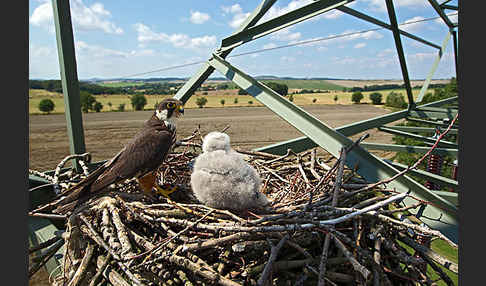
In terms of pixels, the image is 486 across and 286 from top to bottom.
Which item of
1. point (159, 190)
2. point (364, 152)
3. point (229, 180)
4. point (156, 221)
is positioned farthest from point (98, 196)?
point (364, 152)

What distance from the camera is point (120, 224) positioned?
57.0 inches

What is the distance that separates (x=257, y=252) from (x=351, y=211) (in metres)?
0.56

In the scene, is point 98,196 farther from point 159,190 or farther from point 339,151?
point 339,151

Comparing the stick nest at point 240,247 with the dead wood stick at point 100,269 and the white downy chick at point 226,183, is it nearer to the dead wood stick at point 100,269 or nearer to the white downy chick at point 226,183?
the dead wood stick at point 100,269

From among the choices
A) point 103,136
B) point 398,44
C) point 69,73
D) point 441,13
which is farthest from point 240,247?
point 103,136

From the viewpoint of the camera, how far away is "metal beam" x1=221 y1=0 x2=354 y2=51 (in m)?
2.16

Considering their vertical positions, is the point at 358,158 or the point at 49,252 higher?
the point at 358,158

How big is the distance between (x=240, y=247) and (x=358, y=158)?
121 centimetres

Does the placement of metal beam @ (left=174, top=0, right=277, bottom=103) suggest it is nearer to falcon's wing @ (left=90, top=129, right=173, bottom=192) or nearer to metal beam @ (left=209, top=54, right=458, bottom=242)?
metal beam @ (left=209, top=54, right=458, bottom=242)

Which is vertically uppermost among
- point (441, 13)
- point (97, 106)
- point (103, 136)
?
point (441, 13)

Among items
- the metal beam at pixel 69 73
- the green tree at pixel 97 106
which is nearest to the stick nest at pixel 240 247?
the metal beam at pixel 69 73

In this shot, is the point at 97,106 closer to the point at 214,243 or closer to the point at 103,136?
the point at 103,136

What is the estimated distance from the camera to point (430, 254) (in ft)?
4.75

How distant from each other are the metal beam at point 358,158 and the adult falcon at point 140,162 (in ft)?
2.77
